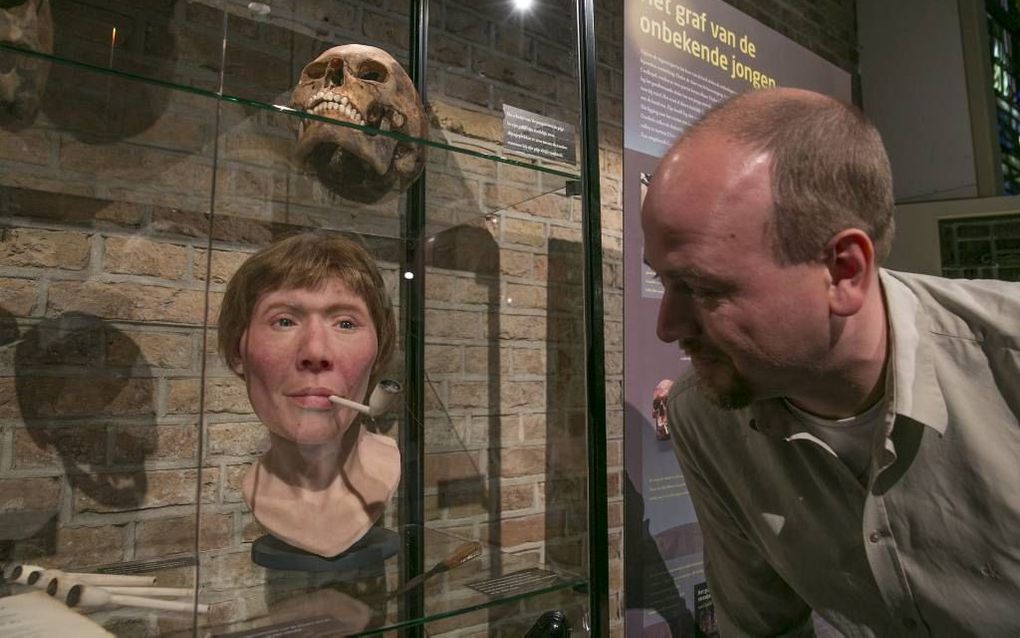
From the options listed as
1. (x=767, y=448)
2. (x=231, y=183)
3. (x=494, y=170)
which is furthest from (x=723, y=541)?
(x=231, y=183)

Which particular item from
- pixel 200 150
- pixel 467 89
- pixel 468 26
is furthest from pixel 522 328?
pixel 468 26

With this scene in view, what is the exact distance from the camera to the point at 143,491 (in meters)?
1.10

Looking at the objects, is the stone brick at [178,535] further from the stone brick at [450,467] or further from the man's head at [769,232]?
the man's head at [769,232]

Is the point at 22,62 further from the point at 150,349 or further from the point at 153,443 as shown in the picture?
the point at 153,443

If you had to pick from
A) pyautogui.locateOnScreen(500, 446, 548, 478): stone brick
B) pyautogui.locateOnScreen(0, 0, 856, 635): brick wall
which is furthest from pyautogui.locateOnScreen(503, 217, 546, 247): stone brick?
pyautogui.locateOnScreen(500, 446, 548, 478): stone brick

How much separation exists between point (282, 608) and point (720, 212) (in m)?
0.87

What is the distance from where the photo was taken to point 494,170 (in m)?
1.31

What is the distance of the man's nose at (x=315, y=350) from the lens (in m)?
1.11

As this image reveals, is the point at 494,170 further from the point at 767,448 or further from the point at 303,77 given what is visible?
the point at 767,448

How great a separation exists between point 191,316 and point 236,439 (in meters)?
0.23

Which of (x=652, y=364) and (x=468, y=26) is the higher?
(x=468, y=26)

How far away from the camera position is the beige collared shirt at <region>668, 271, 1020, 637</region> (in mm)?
1146

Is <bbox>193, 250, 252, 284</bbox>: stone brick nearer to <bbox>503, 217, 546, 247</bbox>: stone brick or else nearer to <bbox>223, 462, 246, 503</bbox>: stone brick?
<bbox>223, 462, 246, 503</bbox>: stone brick

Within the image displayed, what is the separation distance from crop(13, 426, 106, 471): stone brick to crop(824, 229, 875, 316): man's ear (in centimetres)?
112
